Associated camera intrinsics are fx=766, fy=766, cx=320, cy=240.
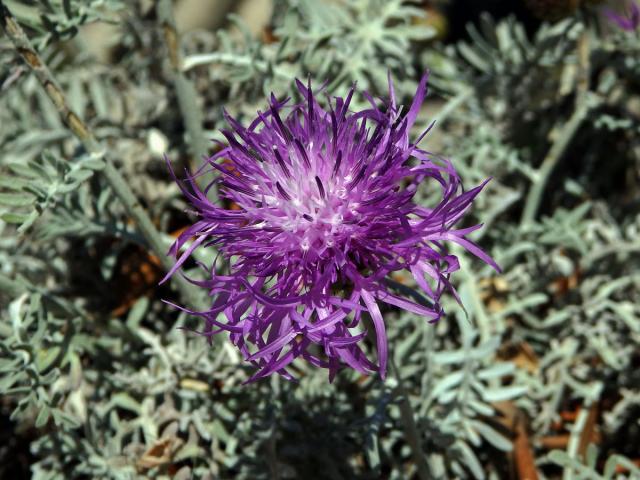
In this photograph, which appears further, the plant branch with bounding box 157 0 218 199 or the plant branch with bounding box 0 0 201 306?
the plant branch with bounding box 157 0 218 199

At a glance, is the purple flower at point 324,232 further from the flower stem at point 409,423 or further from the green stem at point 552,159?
the green stem at point 552,159

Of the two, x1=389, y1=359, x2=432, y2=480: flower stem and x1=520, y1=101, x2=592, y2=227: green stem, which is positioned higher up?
x1=520, y1=101, x2=592, y2=227: green stem

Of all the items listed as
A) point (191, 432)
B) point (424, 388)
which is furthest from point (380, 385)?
point (191, 432)

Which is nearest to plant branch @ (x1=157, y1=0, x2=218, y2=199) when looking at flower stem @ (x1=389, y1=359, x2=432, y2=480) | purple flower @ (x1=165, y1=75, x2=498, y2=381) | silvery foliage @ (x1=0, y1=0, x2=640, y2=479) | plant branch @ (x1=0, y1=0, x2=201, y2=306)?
silvery foliage @ (x1=0, y1=0, x2=640, y2=479)

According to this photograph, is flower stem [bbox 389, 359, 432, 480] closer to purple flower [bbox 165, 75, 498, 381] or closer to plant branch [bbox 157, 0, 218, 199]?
purple flower [bbox 165, 75, 498, 381]

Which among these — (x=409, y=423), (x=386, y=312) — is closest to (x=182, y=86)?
(x=386, y=312)

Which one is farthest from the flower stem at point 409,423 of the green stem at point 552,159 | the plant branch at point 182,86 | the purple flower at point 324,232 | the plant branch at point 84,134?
the green stem at point 552,159

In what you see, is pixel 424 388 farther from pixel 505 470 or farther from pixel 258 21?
pixel 258 21

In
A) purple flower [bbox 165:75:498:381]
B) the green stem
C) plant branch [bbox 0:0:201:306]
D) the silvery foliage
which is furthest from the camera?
the green stem
